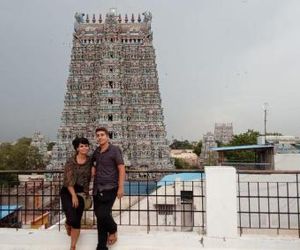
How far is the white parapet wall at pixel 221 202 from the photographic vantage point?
205 inches

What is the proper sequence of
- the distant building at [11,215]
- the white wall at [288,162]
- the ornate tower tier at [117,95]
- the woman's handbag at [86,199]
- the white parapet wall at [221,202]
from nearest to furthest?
the woman's handbag at [86,199] < the white parapet wall at [221,202] < the distant building at [11,215] < the white wall at [288,162] < the ornate tower tier at [117,95]

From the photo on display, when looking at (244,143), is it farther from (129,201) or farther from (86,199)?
(86,199)

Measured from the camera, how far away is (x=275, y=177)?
13398 millimetres

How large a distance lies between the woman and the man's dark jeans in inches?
9.0

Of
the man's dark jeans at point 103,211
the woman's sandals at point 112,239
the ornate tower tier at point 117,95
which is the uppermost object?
the ornate tower tier at point 117,95

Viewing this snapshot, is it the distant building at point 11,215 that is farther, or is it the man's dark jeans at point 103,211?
the distant building at point 11,215

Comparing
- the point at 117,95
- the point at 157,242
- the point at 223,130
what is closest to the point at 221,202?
the point at 157,242

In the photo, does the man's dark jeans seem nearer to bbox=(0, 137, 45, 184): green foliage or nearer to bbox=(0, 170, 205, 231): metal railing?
bbox=(0, 170, 205, 231): metal railing

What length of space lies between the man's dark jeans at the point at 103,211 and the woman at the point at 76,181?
0.23 metres

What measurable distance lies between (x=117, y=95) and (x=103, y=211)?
31.0 metres

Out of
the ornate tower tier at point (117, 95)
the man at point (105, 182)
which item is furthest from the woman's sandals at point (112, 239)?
the ornate tower tier at point (117, 95)

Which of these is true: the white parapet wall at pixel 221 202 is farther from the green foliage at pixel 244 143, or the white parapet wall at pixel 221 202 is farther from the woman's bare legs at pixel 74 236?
the green foliage at pixel 244 143

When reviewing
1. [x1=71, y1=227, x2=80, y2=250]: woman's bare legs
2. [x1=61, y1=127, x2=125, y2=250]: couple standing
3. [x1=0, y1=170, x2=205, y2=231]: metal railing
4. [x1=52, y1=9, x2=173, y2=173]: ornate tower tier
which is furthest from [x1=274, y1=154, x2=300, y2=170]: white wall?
[x1=52, y1=9, x2=173, y2=173]: ornate tower tier

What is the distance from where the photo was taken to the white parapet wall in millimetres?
5199
